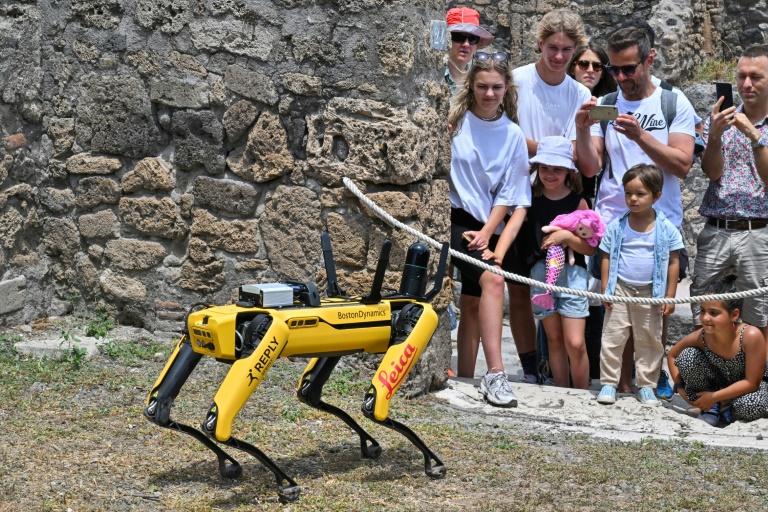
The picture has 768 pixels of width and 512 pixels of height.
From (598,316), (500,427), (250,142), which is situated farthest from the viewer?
(598,316)

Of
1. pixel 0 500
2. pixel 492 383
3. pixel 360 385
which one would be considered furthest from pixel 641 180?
pixel 0 500

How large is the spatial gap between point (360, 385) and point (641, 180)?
1729 mm

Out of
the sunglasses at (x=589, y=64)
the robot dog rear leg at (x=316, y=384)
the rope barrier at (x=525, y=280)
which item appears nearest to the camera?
the robot dog rear leg at (x=316, y=384)

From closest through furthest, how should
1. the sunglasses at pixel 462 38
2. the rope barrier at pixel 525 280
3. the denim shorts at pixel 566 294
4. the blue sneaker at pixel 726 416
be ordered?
the rope barrier at pixel 525 280, the blue sneaker at pixel 726 416, the denim shorts at pixel 566 294, the sunglasses at pixel 462 38

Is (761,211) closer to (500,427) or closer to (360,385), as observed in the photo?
(500,427)

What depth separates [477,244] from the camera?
5.32 metres

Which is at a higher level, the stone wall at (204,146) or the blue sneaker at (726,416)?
the stone wall at (204,146)

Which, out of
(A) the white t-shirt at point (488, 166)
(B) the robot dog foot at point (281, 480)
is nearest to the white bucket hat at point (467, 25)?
(A) the white t-shirt at point (488, 166)

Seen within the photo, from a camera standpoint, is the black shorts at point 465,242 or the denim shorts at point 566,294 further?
the denim shorts at point 566,294

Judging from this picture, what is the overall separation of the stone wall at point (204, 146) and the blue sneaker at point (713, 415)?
1.30 metres

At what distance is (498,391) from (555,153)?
129cm

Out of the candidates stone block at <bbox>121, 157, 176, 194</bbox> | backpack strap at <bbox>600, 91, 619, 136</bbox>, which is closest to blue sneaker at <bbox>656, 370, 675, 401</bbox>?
backpack strap at <bbox>600, 91, 619, 136</bbox>

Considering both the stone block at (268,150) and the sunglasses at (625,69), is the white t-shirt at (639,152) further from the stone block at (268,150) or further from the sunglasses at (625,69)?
the stone block at (268,150)

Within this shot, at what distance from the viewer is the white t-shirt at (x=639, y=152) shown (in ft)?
18.0
